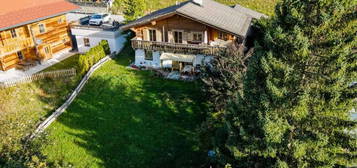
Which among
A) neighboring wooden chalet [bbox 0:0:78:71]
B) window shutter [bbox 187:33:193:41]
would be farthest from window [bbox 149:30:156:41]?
neighboring wooden chalet [bbox 0:0:78:71]

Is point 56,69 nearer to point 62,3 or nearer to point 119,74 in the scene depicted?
point 119,74

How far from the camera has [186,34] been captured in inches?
1116

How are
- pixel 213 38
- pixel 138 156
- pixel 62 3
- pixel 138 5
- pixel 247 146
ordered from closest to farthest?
pixel 247 146 → pixel 138 156 → pixel 213 38 → pixel 62 3 → pixel 138 5

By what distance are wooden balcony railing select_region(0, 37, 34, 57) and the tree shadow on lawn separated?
32.4 feet

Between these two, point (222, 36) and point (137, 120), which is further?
point (222, 36)

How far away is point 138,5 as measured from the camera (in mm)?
39438

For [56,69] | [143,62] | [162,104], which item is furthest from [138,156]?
[56,69]

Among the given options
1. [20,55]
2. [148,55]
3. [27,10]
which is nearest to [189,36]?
[148,55]

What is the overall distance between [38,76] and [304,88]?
2532cm

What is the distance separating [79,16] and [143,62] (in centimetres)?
2348

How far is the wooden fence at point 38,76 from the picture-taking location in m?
26.5

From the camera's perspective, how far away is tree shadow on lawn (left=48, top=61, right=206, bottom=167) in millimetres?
18656

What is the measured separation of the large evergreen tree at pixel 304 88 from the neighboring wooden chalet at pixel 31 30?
26.4m

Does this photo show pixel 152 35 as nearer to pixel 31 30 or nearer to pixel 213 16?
pixel 213 16
